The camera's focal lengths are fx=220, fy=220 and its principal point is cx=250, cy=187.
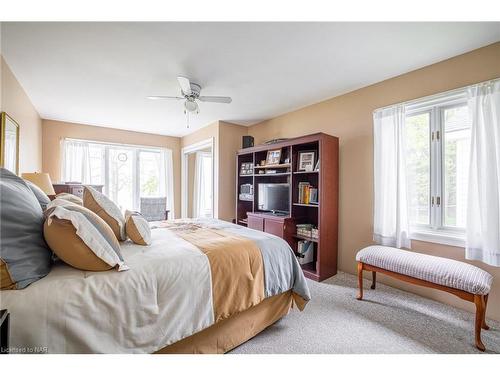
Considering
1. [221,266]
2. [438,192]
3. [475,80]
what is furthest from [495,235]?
[221,266]

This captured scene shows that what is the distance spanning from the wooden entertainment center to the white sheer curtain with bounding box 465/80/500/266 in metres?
1.32

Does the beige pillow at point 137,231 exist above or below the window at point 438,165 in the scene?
below

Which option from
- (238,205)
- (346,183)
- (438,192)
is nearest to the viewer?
(438,192)

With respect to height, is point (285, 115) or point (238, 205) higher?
point (285, 115)

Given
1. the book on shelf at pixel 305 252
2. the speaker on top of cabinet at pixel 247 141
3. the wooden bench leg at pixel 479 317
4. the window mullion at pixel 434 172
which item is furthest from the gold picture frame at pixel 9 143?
the window mullion at pixel 434 172

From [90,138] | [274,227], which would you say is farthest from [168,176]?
[274,227]

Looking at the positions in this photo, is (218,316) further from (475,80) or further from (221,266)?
(475,80)

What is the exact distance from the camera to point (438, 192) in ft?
7.63

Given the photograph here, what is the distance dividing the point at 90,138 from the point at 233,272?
14.9ft

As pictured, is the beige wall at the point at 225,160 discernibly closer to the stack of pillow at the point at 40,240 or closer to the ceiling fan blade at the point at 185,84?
the ceiling fan blade at the point at 185,84

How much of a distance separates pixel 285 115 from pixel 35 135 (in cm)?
410

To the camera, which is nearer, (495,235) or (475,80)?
(495,235)

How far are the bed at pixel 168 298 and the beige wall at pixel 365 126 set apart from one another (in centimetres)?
145

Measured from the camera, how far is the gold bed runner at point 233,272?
4.69ft
